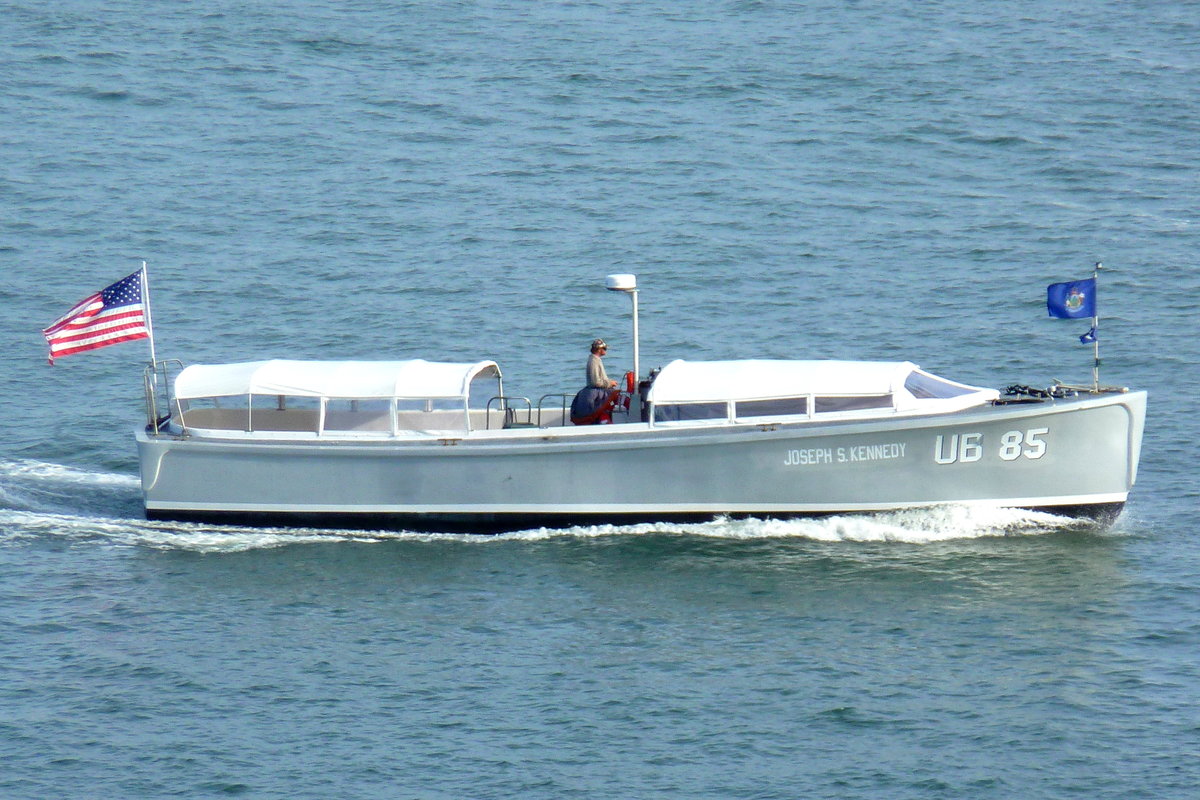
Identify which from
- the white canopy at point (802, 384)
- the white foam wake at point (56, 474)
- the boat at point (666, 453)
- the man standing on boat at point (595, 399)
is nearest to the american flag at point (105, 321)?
the boat at point (666, 453)

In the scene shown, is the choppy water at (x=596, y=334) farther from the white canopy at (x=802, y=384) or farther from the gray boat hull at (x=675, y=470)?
the white canopy at (x=802, y=384)

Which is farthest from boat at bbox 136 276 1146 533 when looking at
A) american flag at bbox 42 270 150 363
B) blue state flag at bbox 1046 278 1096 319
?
blue state flag at bbox 1046 278 1096 319

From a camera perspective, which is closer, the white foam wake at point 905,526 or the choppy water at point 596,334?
the choppy water at point 596,334

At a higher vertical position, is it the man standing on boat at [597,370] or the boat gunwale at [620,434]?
the man standing on boat at [597,370]

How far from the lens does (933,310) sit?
131ft

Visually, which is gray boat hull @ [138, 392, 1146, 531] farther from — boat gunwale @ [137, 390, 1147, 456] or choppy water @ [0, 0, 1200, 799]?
choppy water @ [0, 0, 1200, 799]

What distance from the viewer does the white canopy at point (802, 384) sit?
25531 millimetres

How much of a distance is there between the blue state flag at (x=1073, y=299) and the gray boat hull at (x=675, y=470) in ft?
5.05

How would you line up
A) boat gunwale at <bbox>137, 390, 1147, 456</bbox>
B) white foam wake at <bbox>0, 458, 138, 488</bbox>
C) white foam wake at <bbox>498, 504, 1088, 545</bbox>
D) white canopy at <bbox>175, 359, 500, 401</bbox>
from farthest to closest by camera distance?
white foam wake at <bbox>0, 458, 138, 488</bbox>, white canopy at <bbox>175, 359, 500, 401</bbox>, white foam wake at <bbox>498, 504, 1088, 545</bbox>, boat gunwale at <bbox>137, 390, 1147, 456</bbox>

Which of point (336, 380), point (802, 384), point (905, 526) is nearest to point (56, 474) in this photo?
point (336, 380)

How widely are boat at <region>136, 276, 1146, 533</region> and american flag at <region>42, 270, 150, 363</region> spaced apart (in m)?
0.99

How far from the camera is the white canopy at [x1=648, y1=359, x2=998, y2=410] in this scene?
2553 centimetres

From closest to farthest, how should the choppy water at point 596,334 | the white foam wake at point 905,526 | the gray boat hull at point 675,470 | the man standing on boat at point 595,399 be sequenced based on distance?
the choppy water at point 596,334, the gray boat hull at point 675,470, the white foam wake at point 905,526, the man standing on boat at point 595,399

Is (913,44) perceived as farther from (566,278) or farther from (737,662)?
(737,662)
